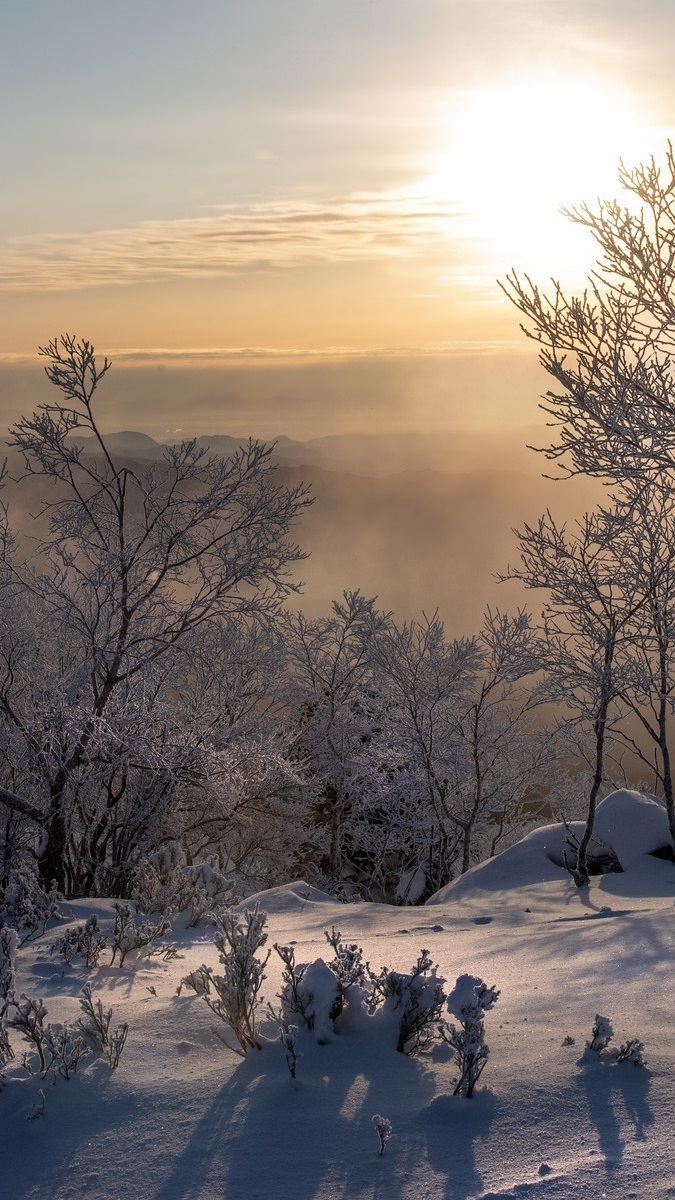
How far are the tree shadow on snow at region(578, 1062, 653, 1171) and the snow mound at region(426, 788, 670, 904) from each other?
6.29 m

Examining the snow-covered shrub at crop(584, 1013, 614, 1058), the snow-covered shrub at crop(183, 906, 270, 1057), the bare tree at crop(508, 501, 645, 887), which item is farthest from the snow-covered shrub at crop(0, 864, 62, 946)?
the bare tree at crop(508, 501, 645, 887)

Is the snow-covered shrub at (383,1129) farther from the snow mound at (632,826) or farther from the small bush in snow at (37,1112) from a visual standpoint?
the snow mound at (632,826)

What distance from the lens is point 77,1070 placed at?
3.22 meters

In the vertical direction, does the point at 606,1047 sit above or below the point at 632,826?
above

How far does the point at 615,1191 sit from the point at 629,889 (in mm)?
6767

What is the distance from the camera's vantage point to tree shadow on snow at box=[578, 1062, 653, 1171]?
8.87 feet

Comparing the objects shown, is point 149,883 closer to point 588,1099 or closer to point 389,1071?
point 389,1071

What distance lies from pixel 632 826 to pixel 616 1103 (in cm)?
777

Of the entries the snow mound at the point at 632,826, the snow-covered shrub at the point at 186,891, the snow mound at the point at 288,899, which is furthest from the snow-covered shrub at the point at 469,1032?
the snow mound at the point at 632,826

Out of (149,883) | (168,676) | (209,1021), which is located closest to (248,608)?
(168,676)

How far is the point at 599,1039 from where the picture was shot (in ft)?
10.6

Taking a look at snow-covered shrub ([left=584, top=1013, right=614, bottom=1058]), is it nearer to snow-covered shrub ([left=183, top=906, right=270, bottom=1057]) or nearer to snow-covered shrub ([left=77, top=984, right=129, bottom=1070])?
snow-covered shrub ([left=183, top=906, right=270, bottom=1057])

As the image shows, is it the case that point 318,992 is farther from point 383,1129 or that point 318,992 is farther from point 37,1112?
point 37,1112

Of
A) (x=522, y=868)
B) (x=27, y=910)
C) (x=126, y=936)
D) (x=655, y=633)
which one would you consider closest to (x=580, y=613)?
(x=655, y=633)
